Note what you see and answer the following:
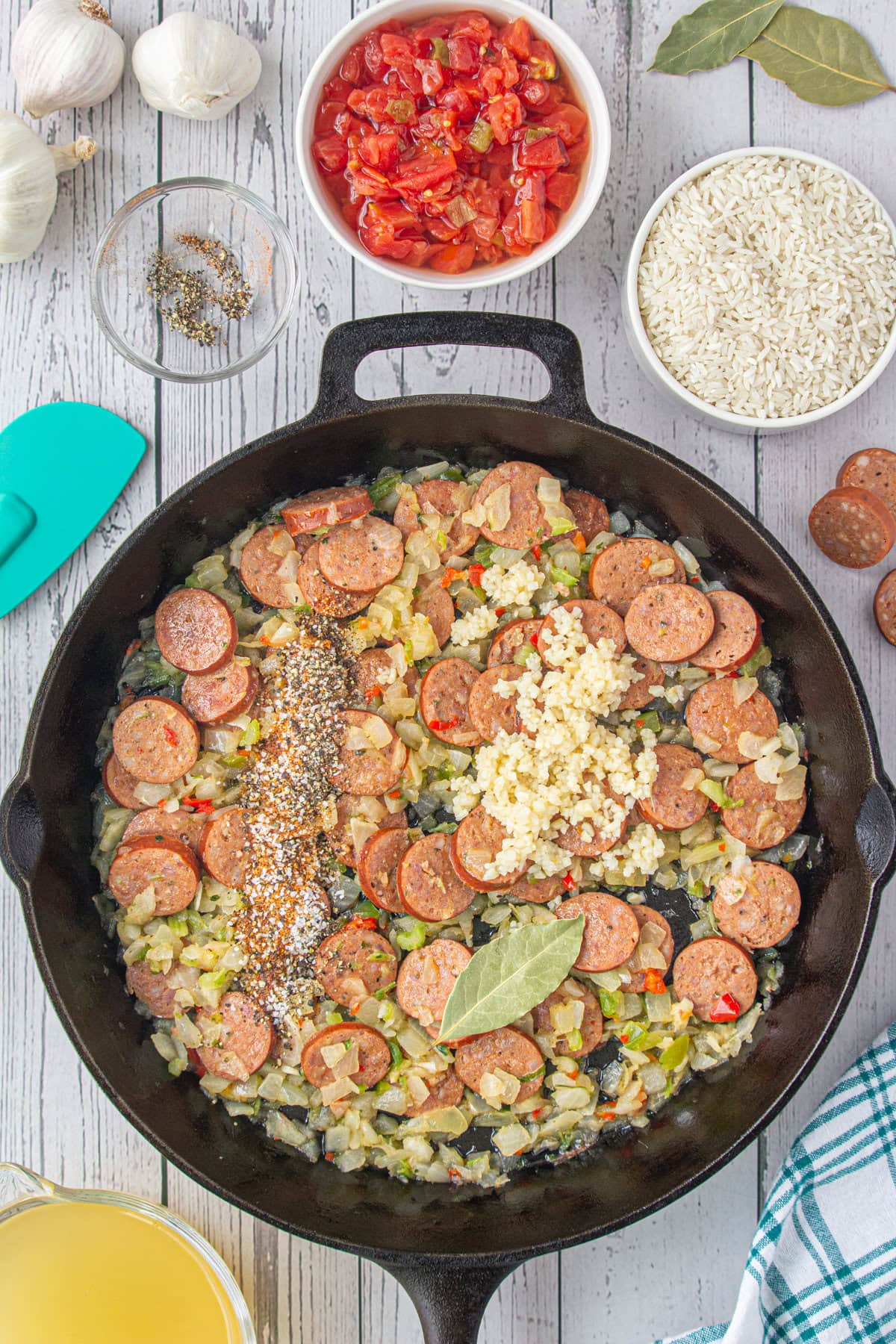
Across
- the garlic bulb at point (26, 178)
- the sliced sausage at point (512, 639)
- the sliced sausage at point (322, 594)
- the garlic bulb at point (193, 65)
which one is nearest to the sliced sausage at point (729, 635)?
the sliced sausage at point (512, 639)

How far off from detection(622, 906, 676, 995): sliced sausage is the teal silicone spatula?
1498mm

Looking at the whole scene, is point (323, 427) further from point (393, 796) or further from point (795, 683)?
point (795, 683)

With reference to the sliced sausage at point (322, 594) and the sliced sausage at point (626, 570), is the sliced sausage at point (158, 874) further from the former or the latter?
Result: the sliced sausage at point (626, 570)

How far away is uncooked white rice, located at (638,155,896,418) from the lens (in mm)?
2232

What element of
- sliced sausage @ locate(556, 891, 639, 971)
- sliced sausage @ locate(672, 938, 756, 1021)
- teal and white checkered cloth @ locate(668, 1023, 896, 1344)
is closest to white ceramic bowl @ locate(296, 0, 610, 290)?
sliced sausage @ locate(556, 891, 639, 971)

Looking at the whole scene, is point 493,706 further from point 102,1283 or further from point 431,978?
point 102,1283

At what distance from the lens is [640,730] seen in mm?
2287

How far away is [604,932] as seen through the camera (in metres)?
2.26

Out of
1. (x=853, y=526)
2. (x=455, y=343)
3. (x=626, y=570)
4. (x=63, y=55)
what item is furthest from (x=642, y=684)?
(x=63, y=55)

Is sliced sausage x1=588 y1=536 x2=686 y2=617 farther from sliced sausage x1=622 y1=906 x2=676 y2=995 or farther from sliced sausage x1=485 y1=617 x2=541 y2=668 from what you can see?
sliced sausage x1=622 y1=906 x2=676 y2=995

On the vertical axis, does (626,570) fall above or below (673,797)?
above

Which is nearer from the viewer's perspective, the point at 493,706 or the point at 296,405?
the point at 493,706

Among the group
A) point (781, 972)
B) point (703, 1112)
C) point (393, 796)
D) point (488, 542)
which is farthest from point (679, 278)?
point (703, 1112)

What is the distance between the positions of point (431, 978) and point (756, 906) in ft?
2.36
